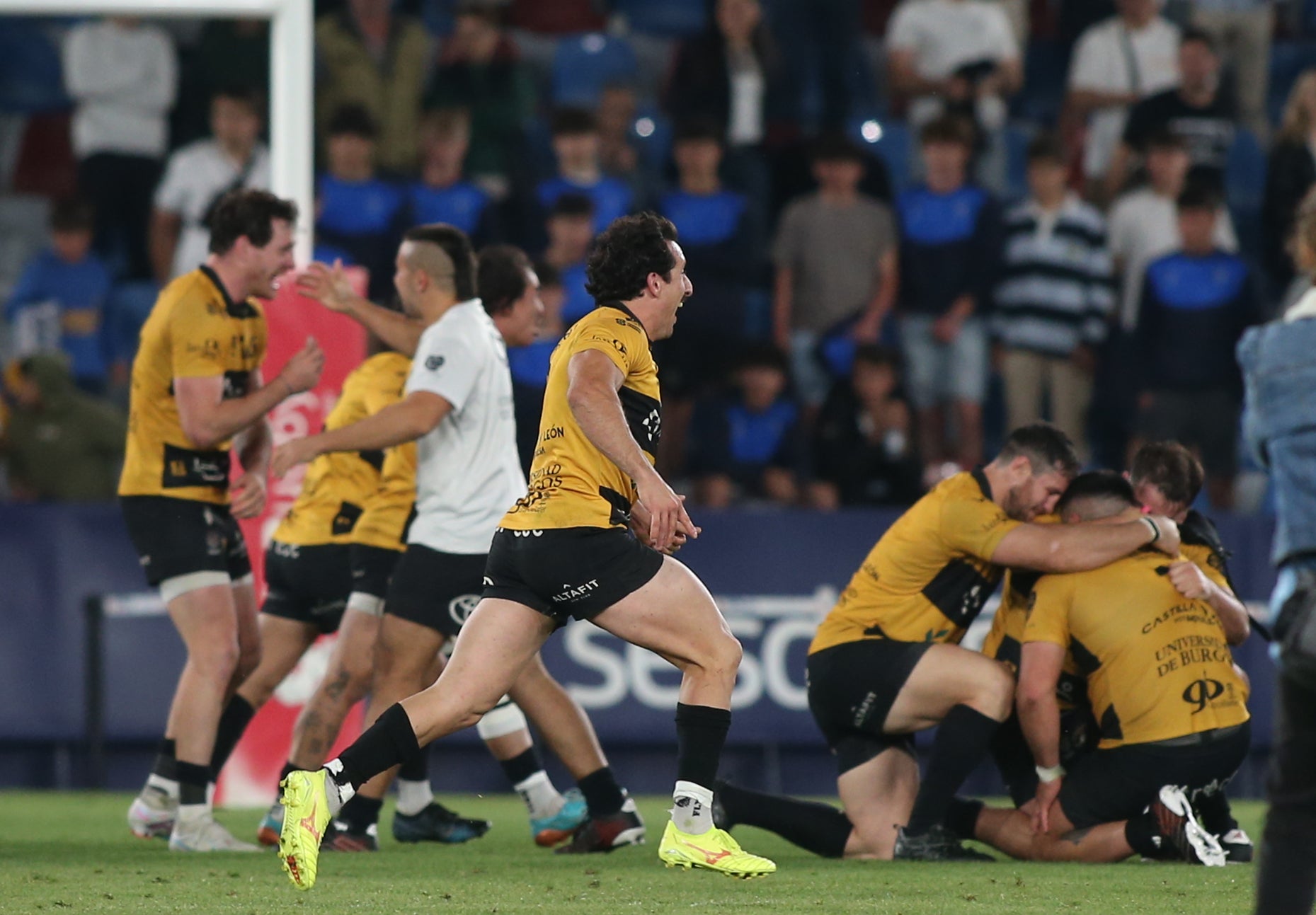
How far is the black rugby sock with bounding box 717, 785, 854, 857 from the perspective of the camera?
6.81 m

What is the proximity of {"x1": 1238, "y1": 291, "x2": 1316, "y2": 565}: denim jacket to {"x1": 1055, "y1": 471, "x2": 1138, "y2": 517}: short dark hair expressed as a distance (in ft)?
7.81

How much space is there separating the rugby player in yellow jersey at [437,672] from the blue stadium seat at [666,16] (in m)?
6.85

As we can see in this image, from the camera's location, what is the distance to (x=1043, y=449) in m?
6.79

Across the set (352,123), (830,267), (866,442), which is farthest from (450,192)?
(866,442)

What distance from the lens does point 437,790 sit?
403 inches

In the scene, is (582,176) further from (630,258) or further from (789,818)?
(630,258)

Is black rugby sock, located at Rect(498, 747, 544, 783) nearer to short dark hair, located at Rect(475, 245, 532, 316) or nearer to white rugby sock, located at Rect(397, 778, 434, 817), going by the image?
white rugby sock, located at Rect(397, 778, 434, 817)

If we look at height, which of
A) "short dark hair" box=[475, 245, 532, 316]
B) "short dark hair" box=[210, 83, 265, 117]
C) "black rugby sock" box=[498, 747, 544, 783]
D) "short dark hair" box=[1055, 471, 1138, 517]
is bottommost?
"black rugby sock" box=[498, 747, 544, 783]

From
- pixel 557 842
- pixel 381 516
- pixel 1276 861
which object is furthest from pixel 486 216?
pixel 1276 861

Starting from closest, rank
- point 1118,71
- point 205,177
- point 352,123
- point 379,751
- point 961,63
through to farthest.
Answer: point 379,751
point 352,123
point 205,177
point 961,63
point 1118,71

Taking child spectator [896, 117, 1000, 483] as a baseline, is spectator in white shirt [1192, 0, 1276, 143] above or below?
above

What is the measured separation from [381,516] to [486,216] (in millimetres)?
4712

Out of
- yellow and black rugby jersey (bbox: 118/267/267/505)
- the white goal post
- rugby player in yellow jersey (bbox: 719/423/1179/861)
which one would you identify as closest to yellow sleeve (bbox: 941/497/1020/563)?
rugby player in yellow jersey (bbox: 719/423/1179/861)

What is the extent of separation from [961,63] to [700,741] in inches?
343
